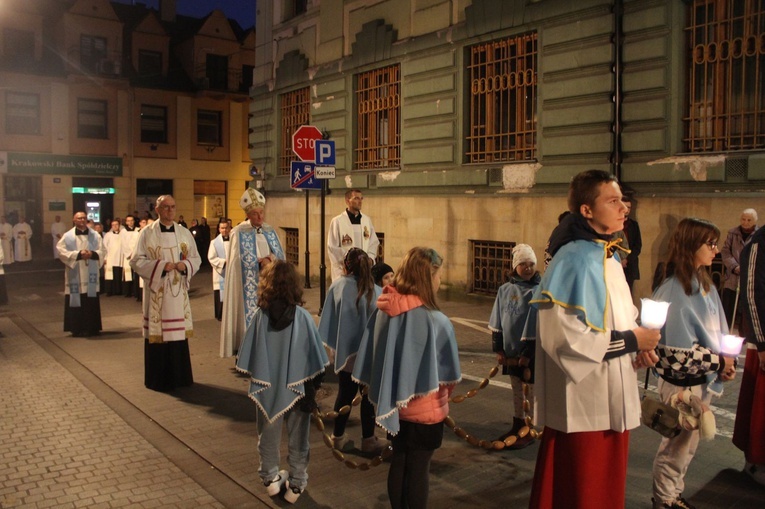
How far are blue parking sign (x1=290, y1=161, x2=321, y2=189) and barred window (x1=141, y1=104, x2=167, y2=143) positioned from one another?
26.2 meters

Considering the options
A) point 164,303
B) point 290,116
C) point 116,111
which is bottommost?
point 164,303

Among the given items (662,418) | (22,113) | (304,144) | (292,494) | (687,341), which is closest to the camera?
(662,418)

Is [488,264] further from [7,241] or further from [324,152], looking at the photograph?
[7,241]

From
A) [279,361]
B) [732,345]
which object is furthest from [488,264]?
[732,345]

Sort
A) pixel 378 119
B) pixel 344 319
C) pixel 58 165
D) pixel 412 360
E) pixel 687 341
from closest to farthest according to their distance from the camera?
pixel 412 360 → pixel 687 341 → pixel 344 319 → pixel 378 119 → pixel 58 165

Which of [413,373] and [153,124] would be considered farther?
[153,124]

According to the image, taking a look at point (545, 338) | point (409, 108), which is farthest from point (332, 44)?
point (545, 338)

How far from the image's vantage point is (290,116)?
72.2ft

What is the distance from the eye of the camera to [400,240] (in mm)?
17016

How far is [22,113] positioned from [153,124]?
6123 millimetres

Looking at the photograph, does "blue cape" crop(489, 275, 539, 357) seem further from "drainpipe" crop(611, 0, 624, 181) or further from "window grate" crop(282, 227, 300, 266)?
"window grate" crop(282, 227, 300, 266)

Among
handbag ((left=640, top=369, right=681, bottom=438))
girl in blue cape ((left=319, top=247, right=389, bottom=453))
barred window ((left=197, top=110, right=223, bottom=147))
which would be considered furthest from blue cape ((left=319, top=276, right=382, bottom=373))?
Result: barred window ((left=197, top=110, right=223, bottom=147))

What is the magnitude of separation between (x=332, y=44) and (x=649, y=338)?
17.4 m

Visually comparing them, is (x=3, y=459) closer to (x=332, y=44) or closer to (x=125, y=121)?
(x=332, y=44)
